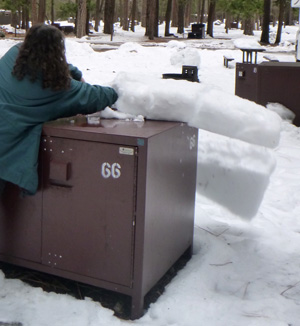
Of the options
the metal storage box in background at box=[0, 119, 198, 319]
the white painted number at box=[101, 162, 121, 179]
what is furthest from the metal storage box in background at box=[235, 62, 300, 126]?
the white painted number at box=[101, 162, 121, 179]

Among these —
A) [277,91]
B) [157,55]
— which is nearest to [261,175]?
[277,91]

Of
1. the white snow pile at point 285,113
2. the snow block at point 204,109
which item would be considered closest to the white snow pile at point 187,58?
the white snow pile at point 285,113

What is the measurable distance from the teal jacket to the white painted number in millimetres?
434

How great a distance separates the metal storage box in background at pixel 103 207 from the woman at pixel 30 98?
0.33ft

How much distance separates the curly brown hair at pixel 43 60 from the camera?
3.39 m

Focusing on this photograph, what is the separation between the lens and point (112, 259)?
3.37m

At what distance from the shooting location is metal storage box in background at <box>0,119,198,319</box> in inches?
128

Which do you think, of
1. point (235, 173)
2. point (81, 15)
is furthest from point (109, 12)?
point (235, 173)

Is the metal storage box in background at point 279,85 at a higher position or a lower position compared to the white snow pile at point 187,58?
higher

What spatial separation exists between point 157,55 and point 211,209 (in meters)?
14.6

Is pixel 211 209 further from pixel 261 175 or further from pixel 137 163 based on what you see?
pixel 137 163

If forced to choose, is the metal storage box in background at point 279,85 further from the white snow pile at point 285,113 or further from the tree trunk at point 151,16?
the tree trunk at point 151,16

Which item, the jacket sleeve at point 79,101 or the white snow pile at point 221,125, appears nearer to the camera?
the jacket sleeve at point 79,101

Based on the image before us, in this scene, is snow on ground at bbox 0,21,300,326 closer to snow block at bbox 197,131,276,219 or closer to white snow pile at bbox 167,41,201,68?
snow block at bbox 197,131,276,219
